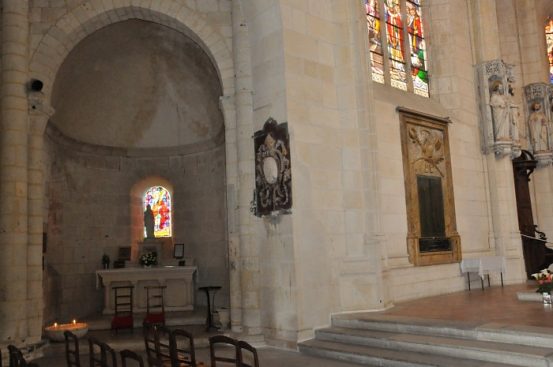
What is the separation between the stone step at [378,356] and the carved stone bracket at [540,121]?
1091 centimetres

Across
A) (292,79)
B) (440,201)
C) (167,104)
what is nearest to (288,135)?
(292,79)

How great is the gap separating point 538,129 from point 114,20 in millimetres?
12378

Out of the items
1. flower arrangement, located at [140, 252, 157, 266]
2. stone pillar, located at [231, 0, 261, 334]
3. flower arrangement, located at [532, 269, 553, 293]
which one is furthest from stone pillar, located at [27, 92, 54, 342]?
flower arrangement, located at [532, 269, 553, 293]

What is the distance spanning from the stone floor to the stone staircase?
333 mm

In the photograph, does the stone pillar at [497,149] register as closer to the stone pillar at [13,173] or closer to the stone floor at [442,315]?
the stone floor at [442,315]

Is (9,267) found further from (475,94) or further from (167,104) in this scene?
(475,94)

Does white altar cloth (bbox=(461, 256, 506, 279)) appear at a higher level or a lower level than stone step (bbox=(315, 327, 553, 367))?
higher

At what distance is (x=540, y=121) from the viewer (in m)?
15.3

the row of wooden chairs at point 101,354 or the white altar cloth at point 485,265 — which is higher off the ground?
the white altar cloth at point 485,265

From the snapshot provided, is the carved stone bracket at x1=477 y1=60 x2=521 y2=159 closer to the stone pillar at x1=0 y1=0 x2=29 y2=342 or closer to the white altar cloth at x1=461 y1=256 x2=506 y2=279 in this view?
the white altar cloth at x1=461 y1=256 x2=506 y2=279

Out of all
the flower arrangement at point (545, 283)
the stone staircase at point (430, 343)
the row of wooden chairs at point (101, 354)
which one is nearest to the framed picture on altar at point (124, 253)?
the stone staircase at point (430, 343)

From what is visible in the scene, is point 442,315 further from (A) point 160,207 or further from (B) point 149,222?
(A) point 160,207

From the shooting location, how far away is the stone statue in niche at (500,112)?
12914mm

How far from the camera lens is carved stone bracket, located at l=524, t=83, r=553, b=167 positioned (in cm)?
1526
